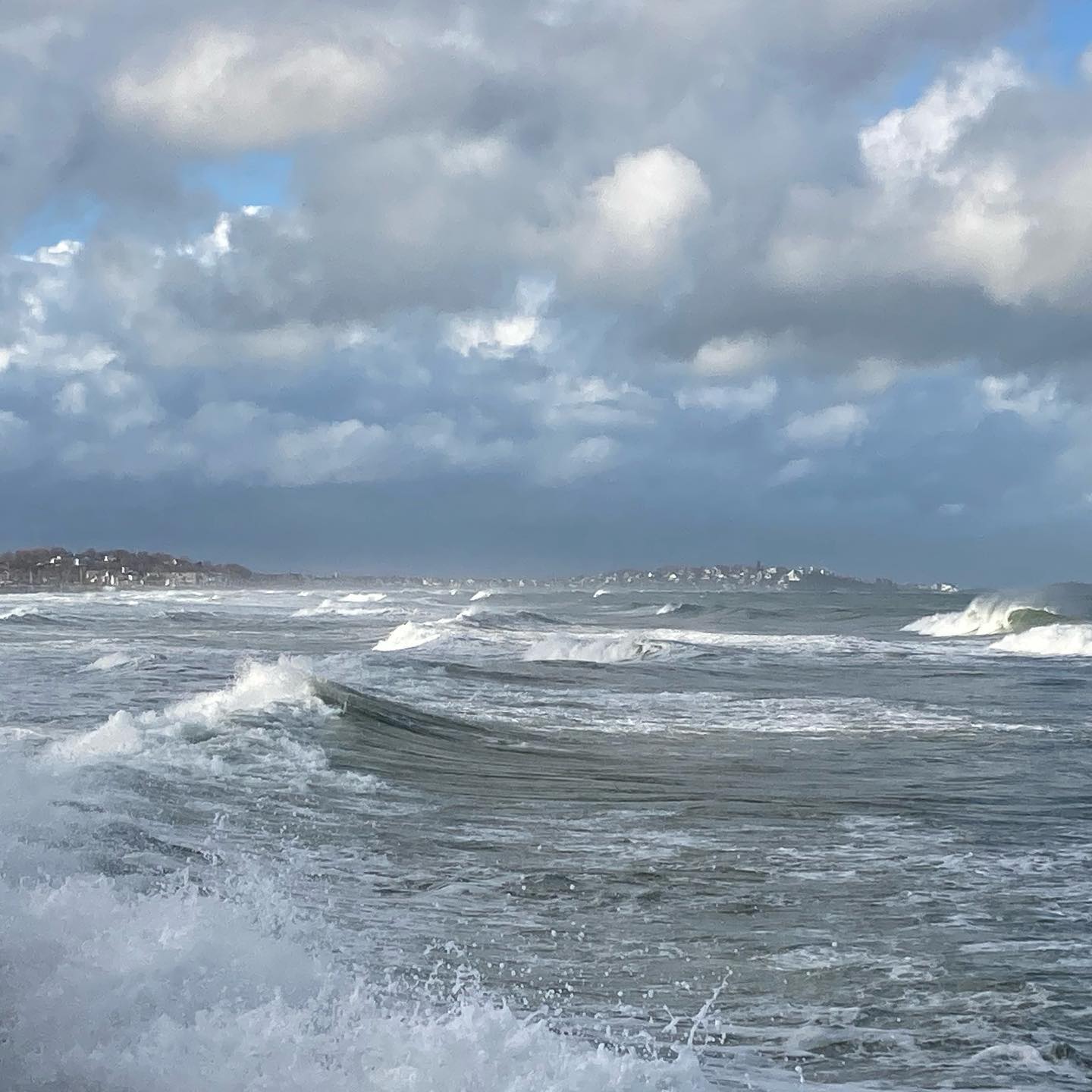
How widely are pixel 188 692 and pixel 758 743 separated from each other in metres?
10.8

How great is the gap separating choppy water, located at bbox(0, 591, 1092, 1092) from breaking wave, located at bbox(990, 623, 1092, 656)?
23221 mm

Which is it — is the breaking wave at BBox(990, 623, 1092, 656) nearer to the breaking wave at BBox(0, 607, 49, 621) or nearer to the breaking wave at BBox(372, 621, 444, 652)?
the breaking wave at BBox(372, 621, 444, 652)

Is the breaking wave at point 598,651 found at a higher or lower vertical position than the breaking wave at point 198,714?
lower

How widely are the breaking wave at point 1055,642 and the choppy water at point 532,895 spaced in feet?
76.2

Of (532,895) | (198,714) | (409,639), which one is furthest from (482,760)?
(409,639)

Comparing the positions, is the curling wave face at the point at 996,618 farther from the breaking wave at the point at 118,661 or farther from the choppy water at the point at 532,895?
the choppy water at the point at 532,895

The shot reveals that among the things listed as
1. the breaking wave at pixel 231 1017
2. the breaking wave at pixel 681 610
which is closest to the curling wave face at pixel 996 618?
the breaking wave at pixel 681 610

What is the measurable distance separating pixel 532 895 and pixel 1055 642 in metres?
40.1

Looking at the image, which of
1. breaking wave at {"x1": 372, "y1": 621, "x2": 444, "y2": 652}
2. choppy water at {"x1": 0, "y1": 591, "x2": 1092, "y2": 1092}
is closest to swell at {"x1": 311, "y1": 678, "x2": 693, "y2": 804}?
→ choppy water at {"x1": 0, "y1": 591, "x2": 1092, "y2": 1092}

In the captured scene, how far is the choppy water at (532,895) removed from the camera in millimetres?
5754

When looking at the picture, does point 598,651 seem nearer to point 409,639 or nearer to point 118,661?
point 409,639

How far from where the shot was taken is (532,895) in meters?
9.15

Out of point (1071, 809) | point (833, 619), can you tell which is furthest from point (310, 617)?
point (1071, 809)

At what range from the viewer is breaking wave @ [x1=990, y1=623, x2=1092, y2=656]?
4412cm
